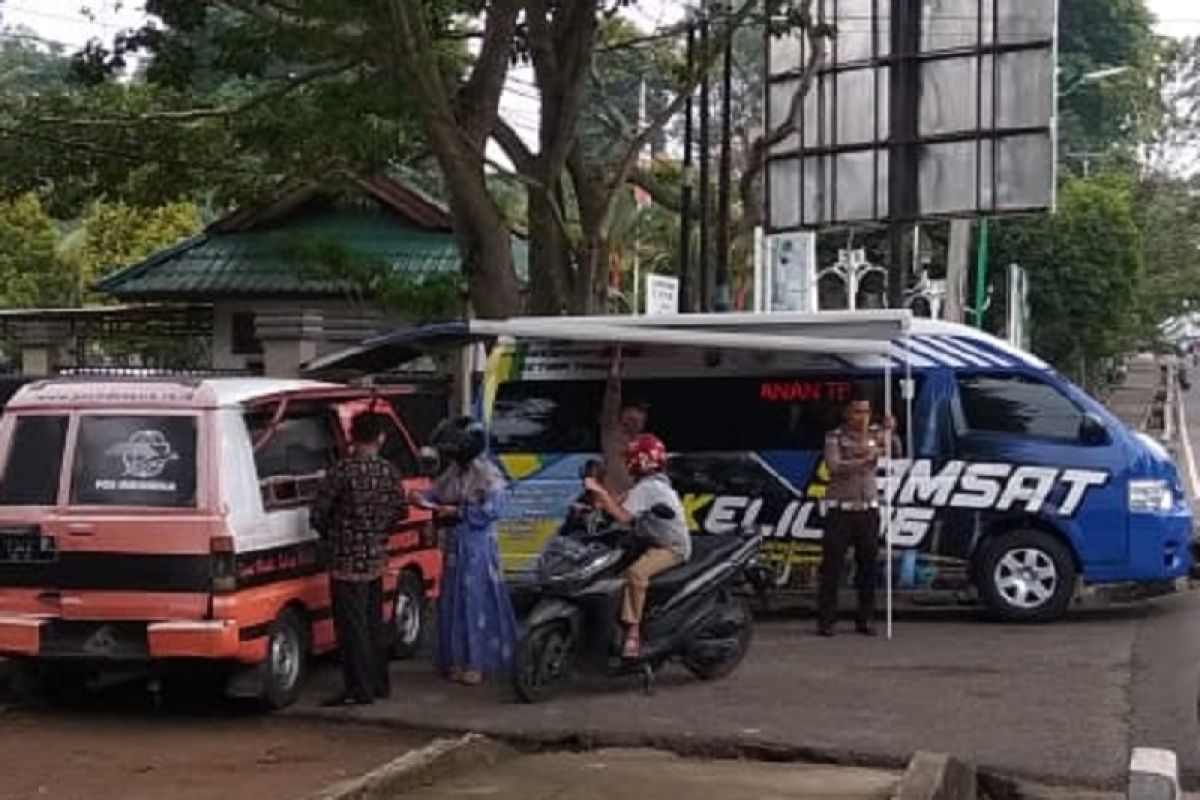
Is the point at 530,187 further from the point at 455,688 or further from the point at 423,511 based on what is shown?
the point at 455,688

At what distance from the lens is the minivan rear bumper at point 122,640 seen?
9.34 m

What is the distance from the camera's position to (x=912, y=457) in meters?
13.8

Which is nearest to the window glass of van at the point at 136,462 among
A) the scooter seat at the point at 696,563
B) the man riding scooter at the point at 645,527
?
the man riding scooter at the point at 645,527

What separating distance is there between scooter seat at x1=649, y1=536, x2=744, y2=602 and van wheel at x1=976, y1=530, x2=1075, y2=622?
3.22 metres

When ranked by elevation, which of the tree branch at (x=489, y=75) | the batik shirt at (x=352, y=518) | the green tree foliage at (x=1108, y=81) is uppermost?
the green tree foliage at (x=1108, y=81)

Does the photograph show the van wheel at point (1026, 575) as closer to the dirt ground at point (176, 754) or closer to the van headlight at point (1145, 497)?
the van headlight at point (1145, 497)

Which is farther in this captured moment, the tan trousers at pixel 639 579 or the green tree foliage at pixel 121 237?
the green tree foliage at pixel 121 237

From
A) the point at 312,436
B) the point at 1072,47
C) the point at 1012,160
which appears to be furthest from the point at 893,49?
the point at 1072,47

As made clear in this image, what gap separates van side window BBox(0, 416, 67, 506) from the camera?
978 cm

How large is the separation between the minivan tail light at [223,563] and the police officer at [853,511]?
192 inches

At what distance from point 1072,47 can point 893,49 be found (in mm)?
50240

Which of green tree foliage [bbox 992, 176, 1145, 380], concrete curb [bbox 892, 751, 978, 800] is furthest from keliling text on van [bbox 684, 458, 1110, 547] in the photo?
green tree foliage [bbox 992, 176, 1145, 380]

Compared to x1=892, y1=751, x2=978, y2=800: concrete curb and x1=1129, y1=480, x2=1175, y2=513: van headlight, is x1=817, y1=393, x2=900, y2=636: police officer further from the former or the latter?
x1=892, y1=751, x2=978, y2=800: concrete curb

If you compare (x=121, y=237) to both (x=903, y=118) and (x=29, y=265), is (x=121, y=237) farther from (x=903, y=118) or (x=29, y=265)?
(x=903, y=118)
